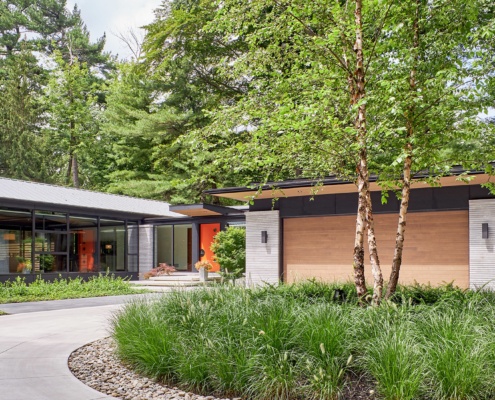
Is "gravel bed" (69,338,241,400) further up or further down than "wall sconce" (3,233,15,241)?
further down

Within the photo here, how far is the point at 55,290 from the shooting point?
16.9 meters

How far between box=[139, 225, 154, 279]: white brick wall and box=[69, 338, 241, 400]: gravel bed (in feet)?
59.8

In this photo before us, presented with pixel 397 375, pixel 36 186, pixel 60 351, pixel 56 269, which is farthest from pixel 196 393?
pixel 36 186

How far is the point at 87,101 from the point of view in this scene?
3759cm

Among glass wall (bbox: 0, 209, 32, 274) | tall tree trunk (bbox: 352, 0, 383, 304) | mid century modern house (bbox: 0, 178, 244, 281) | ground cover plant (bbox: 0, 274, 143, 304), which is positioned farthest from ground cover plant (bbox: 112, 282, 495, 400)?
glass wall (bbox: 0, 209, 32, 274)

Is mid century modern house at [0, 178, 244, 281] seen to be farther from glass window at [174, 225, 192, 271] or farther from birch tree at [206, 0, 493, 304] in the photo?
birch tree at [206, 0, 493, 304]

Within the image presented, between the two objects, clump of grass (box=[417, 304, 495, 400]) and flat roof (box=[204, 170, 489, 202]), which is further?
flat roof (box=[204, 170, 489, 202])

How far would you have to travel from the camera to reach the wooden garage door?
12.9m

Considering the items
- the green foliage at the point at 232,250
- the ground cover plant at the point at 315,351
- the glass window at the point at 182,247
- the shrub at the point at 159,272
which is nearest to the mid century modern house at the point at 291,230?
the shrub at the point at 159,272

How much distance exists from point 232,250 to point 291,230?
604 centimetres

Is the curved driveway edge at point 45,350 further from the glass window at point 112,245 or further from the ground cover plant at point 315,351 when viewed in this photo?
the glass window at point 112,245

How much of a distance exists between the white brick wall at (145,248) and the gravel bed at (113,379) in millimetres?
18227

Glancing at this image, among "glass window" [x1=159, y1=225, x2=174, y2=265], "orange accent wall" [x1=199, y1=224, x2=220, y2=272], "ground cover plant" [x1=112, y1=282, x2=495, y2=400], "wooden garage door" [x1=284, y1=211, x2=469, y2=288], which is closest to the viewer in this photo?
"ground cover plant" [x1=112, y1=282, x2=495, y2=400]

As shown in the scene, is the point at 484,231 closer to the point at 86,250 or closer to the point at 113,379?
the point at 113,379
